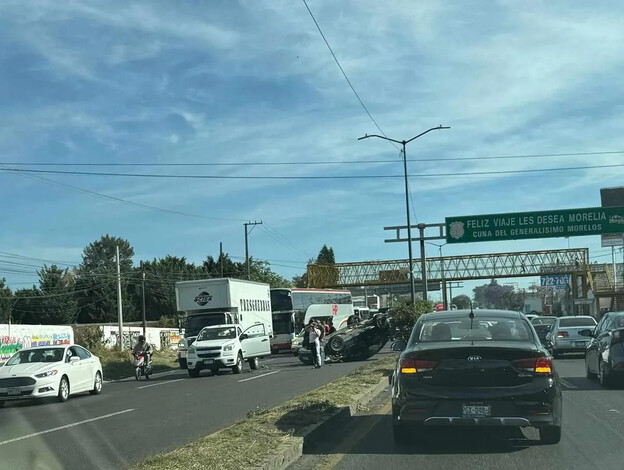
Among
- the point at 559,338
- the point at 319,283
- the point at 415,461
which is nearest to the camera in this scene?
the point at 415,461

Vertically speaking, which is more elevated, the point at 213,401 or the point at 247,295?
the point at 247,295

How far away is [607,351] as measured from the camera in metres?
14.6

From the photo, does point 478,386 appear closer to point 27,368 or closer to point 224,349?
point 27,368

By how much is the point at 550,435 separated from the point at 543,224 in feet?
98.4

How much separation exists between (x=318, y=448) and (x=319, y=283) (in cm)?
6177

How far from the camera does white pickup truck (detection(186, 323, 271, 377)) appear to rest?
25.5m

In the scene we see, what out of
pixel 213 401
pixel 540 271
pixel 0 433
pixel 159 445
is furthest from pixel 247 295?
pixel 540 271

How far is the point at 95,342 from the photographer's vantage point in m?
42.8

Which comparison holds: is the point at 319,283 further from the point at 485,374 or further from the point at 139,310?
the point at 485,374

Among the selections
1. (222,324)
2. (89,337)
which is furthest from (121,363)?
(89,337)

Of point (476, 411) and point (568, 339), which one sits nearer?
point (476, 411)

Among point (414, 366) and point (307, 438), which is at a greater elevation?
point (414, 366)

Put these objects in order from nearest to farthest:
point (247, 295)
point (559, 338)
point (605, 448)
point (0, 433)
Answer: point (605, 448), point (0, 433), point (559, 338), point (247, 295)

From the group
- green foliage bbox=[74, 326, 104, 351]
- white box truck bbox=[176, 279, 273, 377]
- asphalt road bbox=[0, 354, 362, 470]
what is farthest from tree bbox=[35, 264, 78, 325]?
asphalt road bbox=[0, 354, 362, 470]
